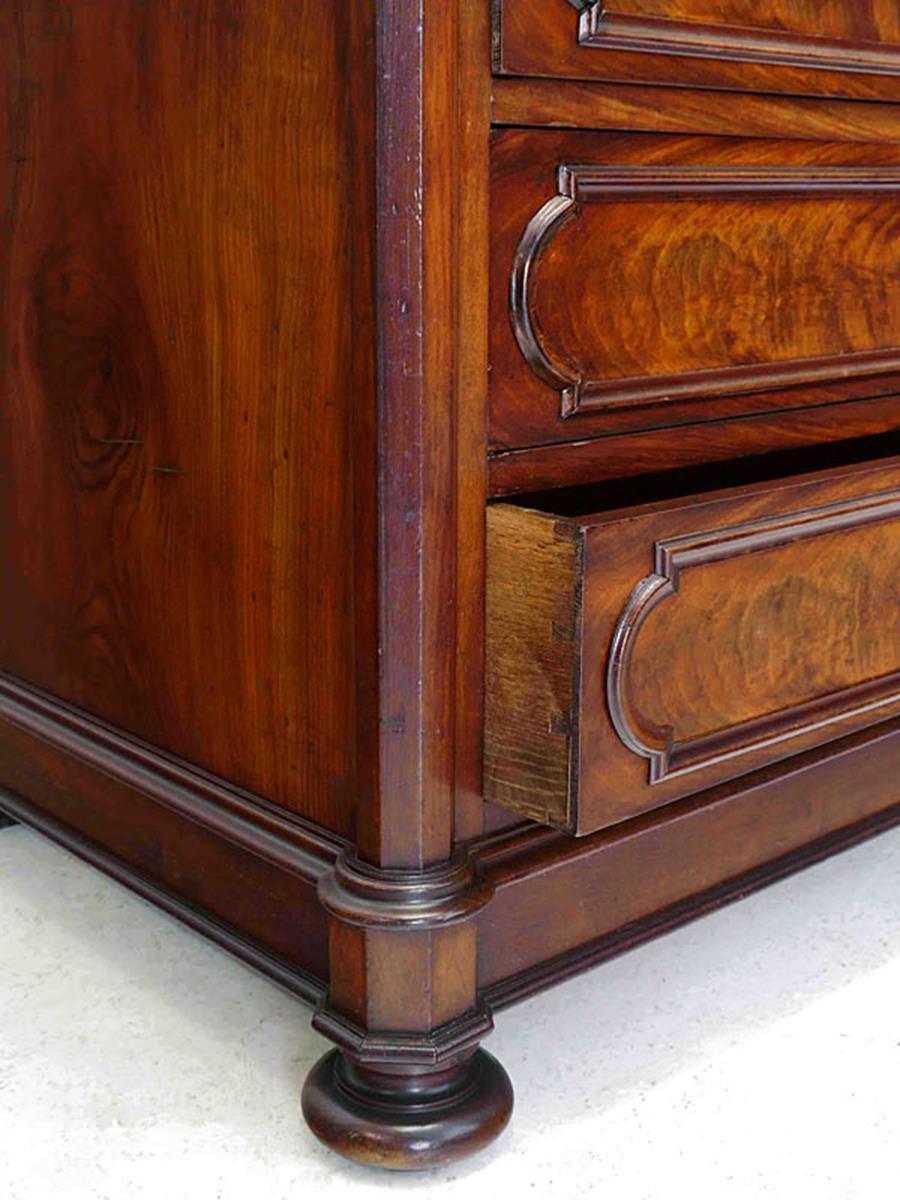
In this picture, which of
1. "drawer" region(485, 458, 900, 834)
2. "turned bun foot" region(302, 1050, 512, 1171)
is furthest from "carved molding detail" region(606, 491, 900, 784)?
"turned bun foot" region(302, 1050, 512, 1171)

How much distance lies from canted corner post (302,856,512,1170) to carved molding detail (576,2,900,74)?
47 cm

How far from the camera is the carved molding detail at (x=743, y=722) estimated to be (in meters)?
0.83

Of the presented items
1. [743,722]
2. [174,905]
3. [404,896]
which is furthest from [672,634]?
[174,905]

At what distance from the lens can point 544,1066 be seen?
39.6 inches

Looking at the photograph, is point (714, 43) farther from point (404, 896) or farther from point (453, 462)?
point (404, 896)

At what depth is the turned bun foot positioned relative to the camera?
0.89 metres

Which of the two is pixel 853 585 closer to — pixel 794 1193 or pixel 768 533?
pixel 768 533

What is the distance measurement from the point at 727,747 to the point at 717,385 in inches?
9.3

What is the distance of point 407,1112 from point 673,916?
232mm

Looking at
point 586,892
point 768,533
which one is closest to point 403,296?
point 768,533

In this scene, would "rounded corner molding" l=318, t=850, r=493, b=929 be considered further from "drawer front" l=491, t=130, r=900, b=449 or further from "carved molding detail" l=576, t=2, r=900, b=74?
"carved molding detail" l=576, t=2, r=900, b=74

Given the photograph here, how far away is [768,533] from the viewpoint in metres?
0.89

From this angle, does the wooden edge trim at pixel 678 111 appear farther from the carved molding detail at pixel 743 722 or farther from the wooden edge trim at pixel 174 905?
the wooden edge trim at pixel 174 905

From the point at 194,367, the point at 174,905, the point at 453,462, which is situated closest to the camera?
the point at 453,462
